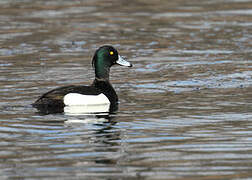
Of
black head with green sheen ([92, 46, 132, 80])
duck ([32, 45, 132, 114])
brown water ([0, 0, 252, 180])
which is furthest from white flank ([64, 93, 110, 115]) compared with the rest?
black head with green sheen ([92, 46, 132, 80])

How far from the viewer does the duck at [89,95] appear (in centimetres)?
1088

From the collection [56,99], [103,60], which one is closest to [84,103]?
[56,99]

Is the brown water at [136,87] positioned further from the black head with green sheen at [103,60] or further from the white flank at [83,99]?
the black head with green sheen at [103,60]

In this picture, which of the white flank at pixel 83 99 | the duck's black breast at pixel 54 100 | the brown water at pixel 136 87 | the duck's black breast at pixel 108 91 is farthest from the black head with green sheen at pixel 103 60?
the duck's black breast at pixel 54 100

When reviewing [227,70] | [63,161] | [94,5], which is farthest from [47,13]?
[63,161]

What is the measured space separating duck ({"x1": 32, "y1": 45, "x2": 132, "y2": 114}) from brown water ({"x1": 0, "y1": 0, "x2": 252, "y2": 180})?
0.88 feet

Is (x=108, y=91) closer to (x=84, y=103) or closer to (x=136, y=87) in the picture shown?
(x=84, y=103)

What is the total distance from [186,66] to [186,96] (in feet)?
11.2

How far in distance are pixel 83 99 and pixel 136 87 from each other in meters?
1.99

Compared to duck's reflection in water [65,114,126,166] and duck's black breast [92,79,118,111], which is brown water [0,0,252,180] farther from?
duck's black breast [92,79,118,111]

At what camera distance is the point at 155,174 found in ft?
22.5

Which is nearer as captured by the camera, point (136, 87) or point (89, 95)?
point (89, 95)

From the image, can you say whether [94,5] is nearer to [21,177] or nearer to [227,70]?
[227,70]

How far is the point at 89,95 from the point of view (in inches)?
444
